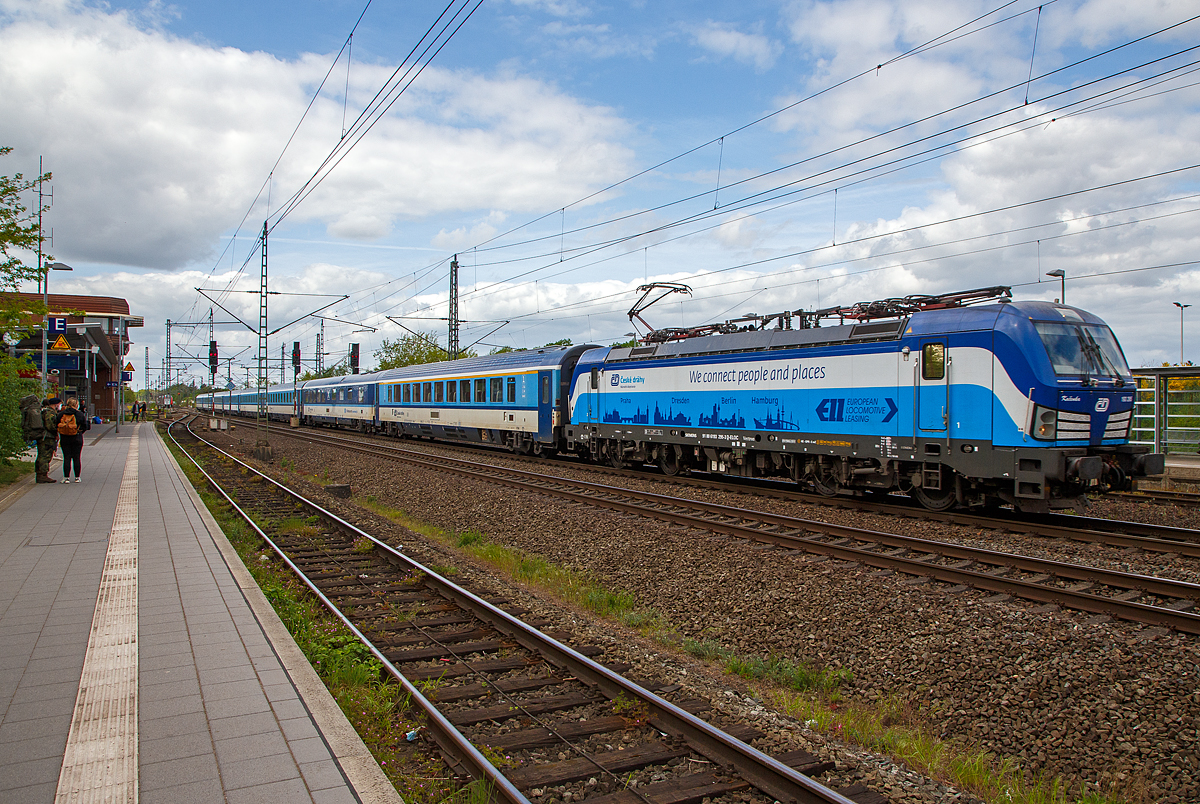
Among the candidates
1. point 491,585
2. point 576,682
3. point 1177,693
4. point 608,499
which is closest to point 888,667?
point 1177,693

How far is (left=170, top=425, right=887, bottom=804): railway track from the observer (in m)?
3.90

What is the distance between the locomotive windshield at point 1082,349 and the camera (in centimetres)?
1041

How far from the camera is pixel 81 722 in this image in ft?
13.8

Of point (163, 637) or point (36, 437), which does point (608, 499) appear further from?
point (36, 437)

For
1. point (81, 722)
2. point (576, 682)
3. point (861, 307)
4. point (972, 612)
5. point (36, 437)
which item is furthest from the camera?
point (36, 437)

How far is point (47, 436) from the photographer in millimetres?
14984

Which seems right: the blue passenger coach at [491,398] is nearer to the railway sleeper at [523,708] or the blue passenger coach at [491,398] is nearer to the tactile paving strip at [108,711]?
the tactile paving strip at [108,711]

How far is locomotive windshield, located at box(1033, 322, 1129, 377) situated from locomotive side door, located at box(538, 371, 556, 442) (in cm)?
1420

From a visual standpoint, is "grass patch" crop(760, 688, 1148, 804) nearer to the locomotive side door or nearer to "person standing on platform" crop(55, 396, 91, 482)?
"person standing on platform" crop(55, 396, 91, 482)

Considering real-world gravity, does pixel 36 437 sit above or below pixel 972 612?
above

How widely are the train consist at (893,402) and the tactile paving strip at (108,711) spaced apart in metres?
10.7

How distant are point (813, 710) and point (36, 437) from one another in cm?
A: 1617

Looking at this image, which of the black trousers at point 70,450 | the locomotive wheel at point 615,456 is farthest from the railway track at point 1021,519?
the black trousers at point 70,450

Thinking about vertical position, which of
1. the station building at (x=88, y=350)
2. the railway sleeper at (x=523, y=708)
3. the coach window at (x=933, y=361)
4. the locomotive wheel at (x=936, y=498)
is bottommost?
the railway sleeper at (x=523, y=708)
